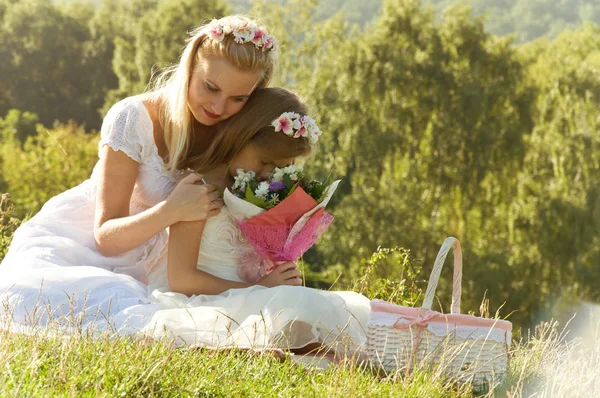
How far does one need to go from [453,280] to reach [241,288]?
1.07m

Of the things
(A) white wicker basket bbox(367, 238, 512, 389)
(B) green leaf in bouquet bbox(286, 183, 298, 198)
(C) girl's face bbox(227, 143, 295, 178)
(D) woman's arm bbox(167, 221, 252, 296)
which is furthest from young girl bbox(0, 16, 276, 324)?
(A) white wicker basket bbox(367, 238, 512, 389)

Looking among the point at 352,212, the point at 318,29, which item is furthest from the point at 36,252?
the point at 318,29

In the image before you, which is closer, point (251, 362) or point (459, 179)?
point (251, 362)

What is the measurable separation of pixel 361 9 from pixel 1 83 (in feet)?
55.3

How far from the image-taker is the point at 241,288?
4340 mm

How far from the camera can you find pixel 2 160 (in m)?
25.5

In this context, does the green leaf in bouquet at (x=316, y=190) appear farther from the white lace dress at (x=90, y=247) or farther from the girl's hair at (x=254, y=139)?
the white lace dress at (x=90, y=247)

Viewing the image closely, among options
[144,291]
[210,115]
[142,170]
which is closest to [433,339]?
[144,291]

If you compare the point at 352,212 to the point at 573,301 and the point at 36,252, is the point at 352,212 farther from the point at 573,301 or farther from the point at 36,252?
the point at 36,252

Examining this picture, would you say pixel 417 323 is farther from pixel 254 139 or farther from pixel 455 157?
pixel 455 157

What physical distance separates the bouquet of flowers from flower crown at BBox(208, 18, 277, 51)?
77cm

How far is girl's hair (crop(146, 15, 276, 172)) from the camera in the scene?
467 centimetres

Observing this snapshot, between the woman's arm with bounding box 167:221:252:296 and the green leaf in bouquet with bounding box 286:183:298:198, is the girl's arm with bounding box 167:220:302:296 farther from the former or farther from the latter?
the green leaf in bouquet with bounding box 286:183:298:198

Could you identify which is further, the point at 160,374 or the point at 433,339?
the point at 433,339
